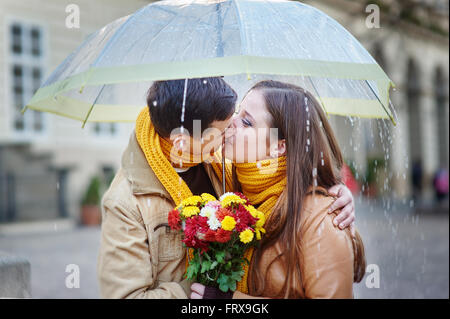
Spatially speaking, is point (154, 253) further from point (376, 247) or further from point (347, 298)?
point (376, 247)

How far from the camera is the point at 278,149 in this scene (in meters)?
2.83

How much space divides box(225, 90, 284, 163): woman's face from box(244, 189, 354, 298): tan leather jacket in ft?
1.17

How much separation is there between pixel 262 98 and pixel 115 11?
41.9 ft

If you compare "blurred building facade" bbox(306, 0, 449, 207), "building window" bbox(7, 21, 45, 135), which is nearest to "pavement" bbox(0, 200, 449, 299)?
"building window" bbox(7, 21, 45, 135)

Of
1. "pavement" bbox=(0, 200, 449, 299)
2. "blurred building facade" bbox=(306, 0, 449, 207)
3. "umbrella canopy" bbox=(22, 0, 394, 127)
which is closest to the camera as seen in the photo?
"umbrella canopy" bbox=(22, 0, 394, 127)

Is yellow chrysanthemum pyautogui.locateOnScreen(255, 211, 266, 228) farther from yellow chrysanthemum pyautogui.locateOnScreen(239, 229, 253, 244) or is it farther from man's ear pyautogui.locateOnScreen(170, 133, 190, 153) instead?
man's ear pyautogui.locateOnScreen(170, 133, 190, 153)

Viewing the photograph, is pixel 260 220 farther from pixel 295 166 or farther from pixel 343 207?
pixel 343 207

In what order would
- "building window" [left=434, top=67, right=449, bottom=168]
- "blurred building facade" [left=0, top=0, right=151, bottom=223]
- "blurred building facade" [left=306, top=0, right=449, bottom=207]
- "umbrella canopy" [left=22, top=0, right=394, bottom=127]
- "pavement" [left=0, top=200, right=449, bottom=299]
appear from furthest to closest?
"building window" [left=434, top=67, right=449, bottom=168], "blurred building facade" [left=306, top=0, right=449, bottom=207], "blurred building facade" [left=0, top=0, right=151, bottom=223], "pavement" [left=0, top=200, right=449, bottom=299], "umbrella canopy" [left=22, top=0, right=394, bottom=127]

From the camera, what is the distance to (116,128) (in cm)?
1551

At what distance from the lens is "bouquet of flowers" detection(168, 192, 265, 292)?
2.38 m

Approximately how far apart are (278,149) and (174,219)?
72 centimetres

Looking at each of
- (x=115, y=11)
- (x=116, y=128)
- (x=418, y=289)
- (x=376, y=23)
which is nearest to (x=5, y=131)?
(x=116, y=128)

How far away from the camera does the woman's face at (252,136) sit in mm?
2775

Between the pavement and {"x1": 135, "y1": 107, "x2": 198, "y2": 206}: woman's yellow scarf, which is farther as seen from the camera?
the pavement
